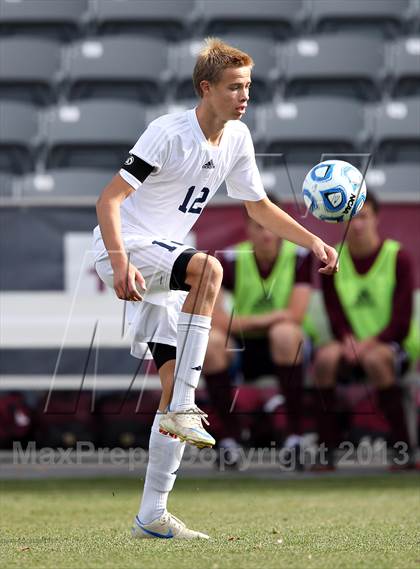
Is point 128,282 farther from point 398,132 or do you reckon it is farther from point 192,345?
point 398,132

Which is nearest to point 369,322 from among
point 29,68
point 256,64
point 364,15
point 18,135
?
point 256,64

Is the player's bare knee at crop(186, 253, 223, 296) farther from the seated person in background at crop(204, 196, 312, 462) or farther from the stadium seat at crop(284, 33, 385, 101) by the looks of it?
the stadium seat at crop(284, 33, 385, 101)

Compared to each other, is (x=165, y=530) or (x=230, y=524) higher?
(x=165, y=530)

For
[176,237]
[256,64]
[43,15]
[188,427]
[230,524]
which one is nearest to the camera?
[188,427]

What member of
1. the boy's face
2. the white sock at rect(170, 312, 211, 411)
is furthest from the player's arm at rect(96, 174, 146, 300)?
the boy's face

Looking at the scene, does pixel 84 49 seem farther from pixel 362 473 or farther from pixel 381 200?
pixel 362 473

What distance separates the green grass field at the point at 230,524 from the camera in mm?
3477

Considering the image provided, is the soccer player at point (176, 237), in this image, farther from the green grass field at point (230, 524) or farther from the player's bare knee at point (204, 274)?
the green grass field at point (230, 524)

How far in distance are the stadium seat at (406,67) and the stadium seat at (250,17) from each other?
118cm

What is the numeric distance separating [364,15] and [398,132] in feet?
5.30

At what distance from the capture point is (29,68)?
11414 millimetres

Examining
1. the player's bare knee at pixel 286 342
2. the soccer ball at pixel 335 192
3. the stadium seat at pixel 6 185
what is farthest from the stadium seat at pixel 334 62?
the soccer ball at pixel 335 192

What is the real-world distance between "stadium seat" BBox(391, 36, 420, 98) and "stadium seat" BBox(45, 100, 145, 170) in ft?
8.53

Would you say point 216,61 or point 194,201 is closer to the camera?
point 216,61
